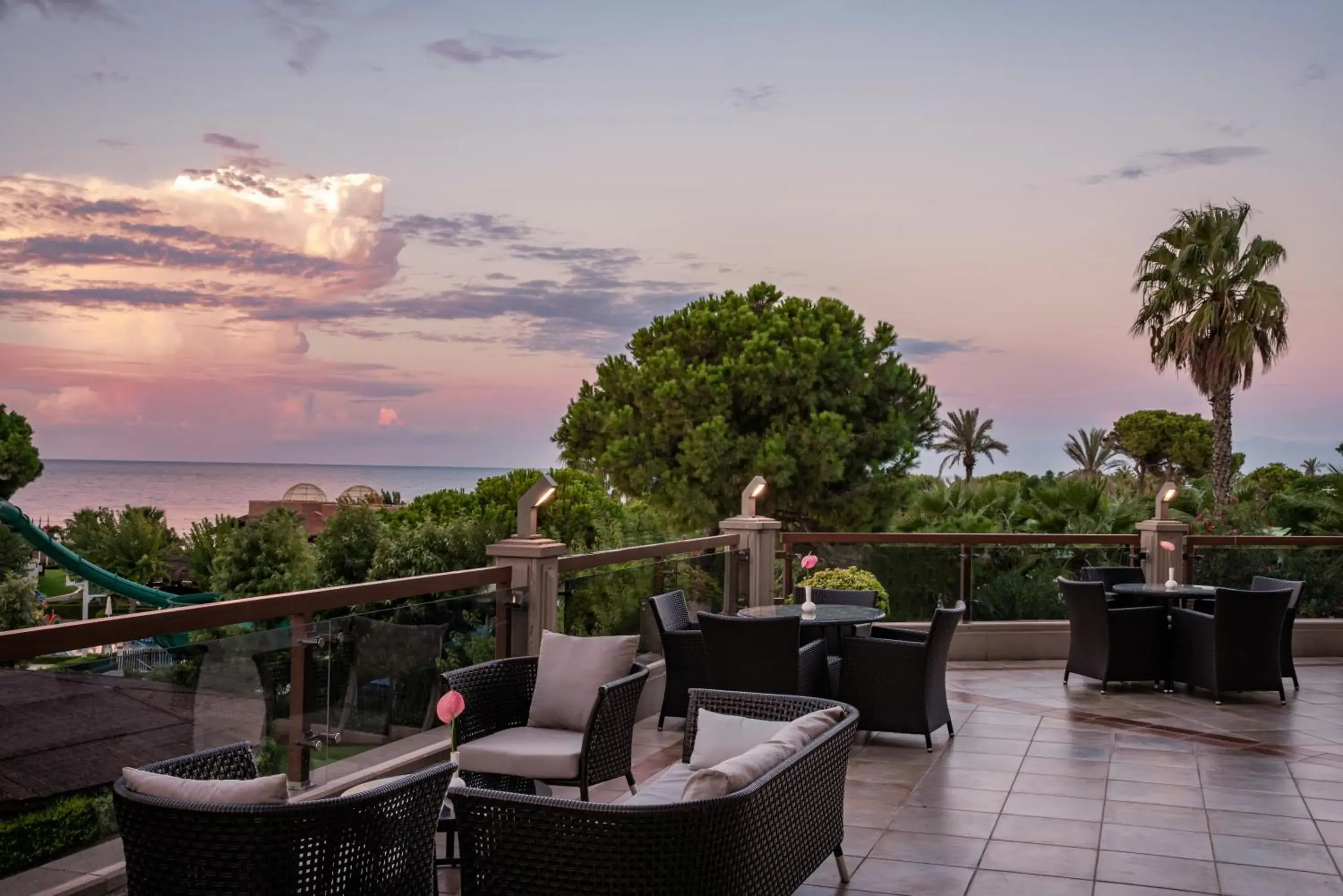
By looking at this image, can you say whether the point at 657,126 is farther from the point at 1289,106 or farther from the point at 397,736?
the point at 397,736

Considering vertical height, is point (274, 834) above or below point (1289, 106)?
below

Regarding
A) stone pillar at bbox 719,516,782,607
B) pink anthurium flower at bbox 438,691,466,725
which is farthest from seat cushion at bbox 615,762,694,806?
stone pillar at bbox 719,516,782,607

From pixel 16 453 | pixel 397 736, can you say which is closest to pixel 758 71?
pixel 397 736

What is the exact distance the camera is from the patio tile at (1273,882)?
4.57 meters

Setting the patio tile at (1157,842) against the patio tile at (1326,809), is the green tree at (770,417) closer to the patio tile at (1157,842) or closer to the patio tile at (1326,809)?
the patio tile at (1326,809)

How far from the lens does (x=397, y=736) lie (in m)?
5.35

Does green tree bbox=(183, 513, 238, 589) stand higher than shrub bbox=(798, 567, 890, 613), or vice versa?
shrub bbox=(798, 567, 890, 613)

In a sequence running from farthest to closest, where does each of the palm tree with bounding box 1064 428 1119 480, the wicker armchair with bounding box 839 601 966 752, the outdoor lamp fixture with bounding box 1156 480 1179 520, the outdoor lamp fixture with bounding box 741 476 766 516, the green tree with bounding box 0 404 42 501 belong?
the palm tree with bounding box 1064 428 1119 480
the green tree with bounding box 0 404 42 501
the outdoor lamp fixture with bounding box 1156 480 1179 520
the outdoor lamp fixture with bounding box 741 476 766 516
the wicker armchair with bounding box 839 601 966 752

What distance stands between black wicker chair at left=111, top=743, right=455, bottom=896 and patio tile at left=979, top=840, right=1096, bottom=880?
2.76 m

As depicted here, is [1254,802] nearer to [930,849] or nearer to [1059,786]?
[1059,786]

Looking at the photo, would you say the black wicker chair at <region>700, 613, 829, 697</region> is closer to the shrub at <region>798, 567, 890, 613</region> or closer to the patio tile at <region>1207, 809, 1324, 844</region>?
the patio tile at <region>1207, 809, 1324, 844</region>

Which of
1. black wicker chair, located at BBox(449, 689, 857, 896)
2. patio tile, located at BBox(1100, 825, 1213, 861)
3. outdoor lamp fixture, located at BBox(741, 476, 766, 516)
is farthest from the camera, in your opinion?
outdoor lamp fixture, located at BBox(741, 476, 766, 516)

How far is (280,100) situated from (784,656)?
1976cm

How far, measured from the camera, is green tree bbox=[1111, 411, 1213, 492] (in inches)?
1638
